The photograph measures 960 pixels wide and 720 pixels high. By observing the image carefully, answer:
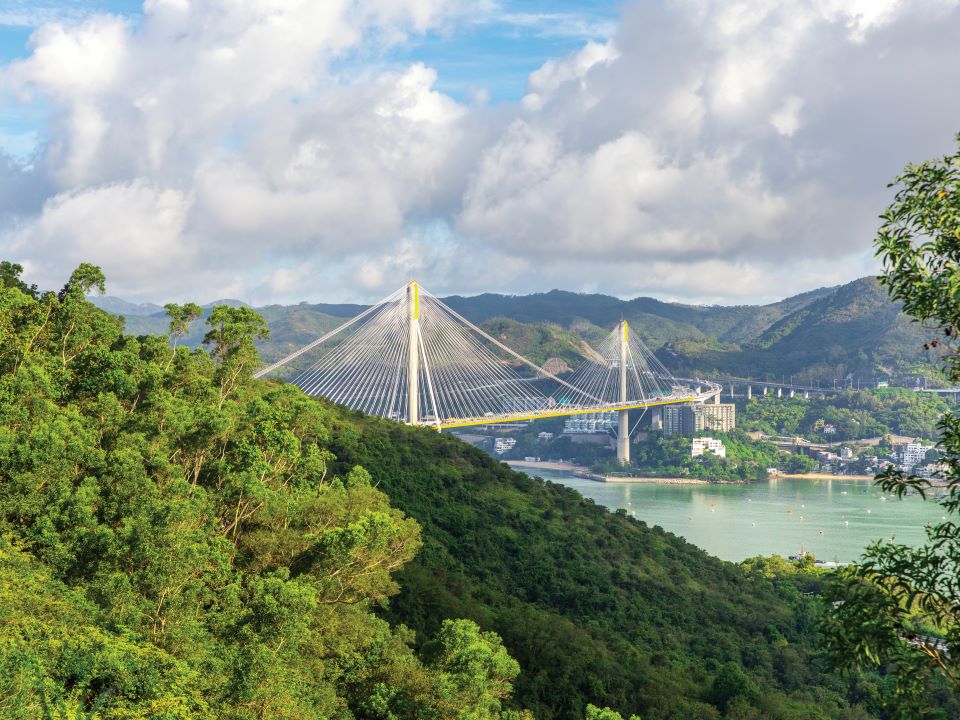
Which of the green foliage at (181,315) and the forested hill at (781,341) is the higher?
the forested hill at (781,341)

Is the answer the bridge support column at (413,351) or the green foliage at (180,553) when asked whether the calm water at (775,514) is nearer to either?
the bridge support column at (413,351)

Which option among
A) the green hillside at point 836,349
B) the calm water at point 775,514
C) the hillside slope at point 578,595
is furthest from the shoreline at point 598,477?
the hillside slope at point 578,595

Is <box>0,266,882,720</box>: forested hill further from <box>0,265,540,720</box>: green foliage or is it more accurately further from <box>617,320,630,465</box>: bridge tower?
<box>617,320,630,465</box>: bridge tower

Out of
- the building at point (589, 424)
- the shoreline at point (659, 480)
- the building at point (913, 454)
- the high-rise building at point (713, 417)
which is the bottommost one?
the shoreline at point (659, 480)

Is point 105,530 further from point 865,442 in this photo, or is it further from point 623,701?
point 865,442

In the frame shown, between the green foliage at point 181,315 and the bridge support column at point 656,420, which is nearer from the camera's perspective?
the green foliage at point 181,315

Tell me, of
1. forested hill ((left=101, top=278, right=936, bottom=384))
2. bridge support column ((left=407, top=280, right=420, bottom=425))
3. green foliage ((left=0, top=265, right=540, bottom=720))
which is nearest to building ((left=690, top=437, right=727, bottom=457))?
forested hill ((left=101, top=278, right=936, bottom=384))
